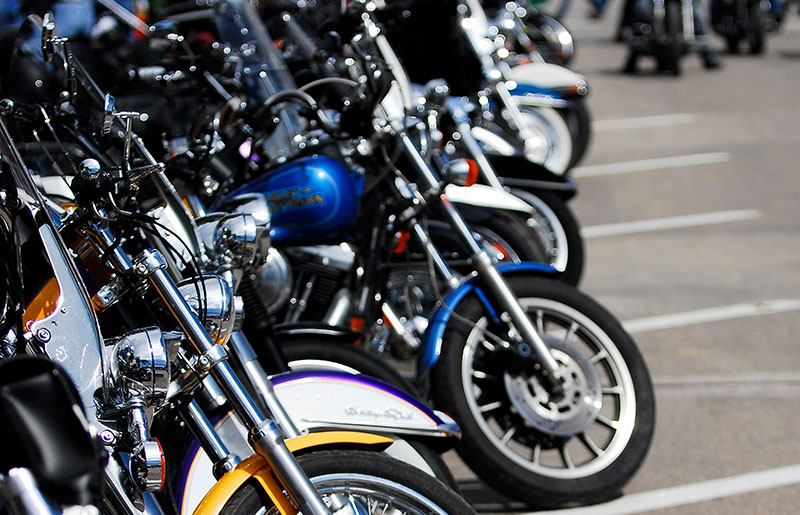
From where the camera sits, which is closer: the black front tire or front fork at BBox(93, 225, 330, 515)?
front fork at BBox(93, 225, 330, 515)

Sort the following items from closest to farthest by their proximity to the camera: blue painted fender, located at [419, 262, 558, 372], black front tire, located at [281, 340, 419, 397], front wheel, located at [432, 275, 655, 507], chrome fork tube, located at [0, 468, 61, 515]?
chrome fork tube, located at [0, 468, 61, 515]
black front tire, located at [281, 340, 419, 397]
front wheel, located at [432, 275, 655, 507]
blue painted fender, located at [419, 262, 558, 372]

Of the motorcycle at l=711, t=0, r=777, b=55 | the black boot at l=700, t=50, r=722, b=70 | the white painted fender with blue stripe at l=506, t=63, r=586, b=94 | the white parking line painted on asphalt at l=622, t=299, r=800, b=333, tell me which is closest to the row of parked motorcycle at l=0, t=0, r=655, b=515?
the white parking line painted on asphalt at l=622, t=299, r=800, b=333

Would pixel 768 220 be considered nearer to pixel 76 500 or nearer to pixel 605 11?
pixel 76 500

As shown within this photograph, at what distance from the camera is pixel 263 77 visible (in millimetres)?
4379

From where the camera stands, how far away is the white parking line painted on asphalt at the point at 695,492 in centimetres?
341

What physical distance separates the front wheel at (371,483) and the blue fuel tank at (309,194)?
1.54 meters

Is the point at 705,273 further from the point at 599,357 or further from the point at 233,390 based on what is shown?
the point at 233,390

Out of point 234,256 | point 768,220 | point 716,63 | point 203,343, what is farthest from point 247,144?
→ point 716,63

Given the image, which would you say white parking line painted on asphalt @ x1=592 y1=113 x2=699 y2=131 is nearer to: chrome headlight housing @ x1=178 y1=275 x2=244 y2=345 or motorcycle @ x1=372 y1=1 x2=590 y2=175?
motorcycle @ x1=372 y1=1 x2=590 y2=175

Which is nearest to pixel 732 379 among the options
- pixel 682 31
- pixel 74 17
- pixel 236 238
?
pixel 236 238

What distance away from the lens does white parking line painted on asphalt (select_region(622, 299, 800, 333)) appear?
520 cm

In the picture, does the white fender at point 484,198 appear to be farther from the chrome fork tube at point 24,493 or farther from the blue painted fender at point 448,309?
the chrome fork tube at point 24,493

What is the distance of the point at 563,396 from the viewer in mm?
3389

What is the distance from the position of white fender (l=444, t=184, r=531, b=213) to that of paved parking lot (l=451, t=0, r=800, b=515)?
1.04 meters
